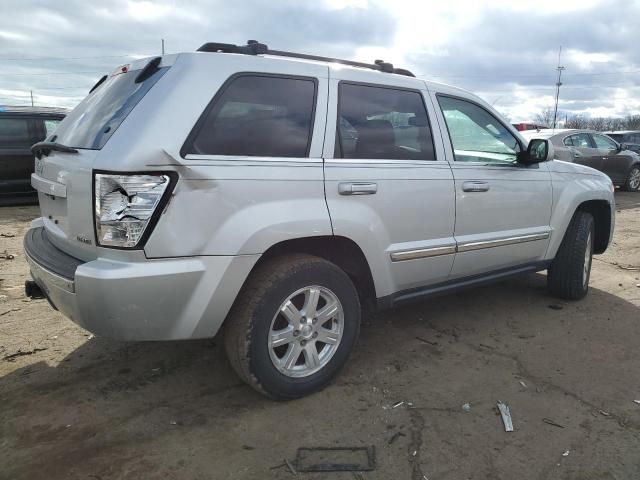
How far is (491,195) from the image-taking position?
152 inches

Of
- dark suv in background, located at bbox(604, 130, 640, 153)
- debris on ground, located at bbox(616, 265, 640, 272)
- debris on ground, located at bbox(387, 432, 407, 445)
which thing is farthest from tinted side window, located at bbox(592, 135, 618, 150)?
debris on ground, located at bbox(387, 432, 407, 445)

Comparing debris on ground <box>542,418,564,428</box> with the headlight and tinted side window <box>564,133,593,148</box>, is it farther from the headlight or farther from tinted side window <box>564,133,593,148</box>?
tinted side window <box>564,133,593,148</box>

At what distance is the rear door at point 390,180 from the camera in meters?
3.05

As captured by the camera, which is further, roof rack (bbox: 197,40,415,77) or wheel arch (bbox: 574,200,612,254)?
wheel arch (bbox: 574,200,612,254)

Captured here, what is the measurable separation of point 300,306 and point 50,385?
5.16 feet

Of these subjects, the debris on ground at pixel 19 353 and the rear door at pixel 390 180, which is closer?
the rear door at pixel 390 180

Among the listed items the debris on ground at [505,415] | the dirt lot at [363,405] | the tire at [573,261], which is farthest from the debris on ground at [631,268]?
the debris on ground at [505,415]

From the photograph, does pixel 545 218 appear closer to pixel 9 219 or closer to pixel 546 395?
pixel 546 395

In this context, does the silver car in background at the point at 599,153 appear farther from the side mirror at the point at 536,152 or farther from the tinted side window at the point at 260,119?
the tinted side window at the point at 260,119

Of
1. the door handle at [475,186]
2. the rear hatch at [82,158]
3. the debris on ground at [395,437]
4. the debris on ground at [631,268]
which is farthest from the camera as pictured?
the debris on ground at [631,268]

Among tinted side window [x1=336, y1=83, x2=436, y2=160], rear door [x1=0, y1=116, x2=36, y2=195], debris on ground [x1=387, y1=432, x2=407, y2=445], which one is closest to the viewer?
debris on ground [x1=387, y1=432, x2=407, y2=445]

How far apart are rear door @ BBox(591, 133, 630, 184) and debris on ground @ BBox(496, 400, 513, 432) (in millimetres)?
11851

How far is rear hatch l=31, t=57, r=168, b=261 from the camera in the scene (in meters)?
2.55

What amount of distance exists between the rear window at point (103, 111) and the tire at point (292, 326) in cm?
105
